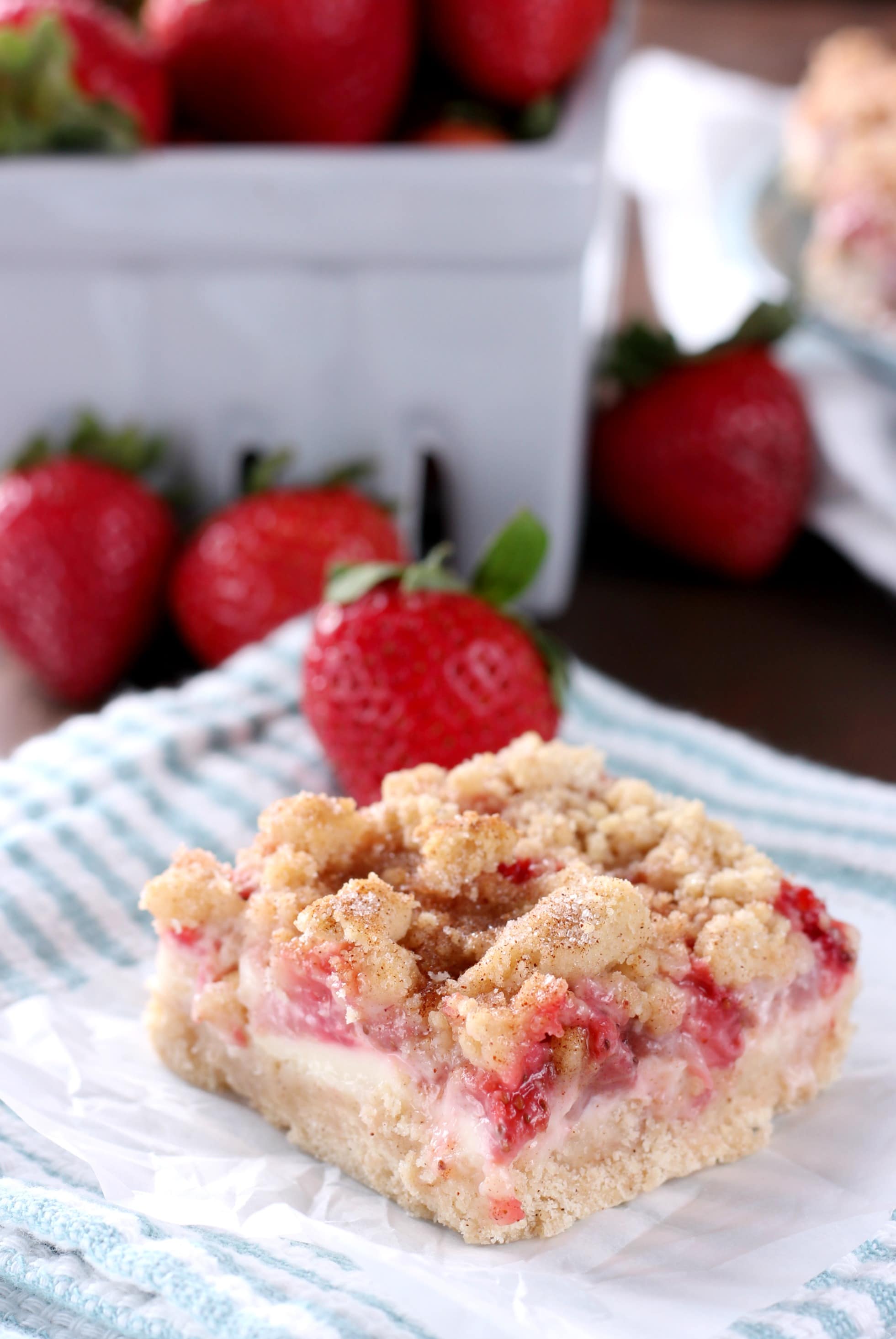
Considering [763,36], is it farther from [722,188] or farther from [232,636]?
[232,636]

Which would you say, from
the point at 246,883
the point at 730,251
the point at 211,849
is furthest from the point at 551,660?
the point at 730,251

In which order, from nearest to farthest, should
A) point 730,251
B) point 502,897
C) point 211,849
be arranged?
point 502,897, point 211,849, point 730,251

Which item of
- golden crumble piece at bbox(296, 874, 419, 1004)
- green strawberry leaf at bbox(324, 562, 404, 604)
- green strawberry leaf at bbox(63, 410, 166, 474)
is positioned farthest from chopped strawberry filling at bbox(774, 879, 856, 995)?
green strawberry leaf at bbox(63, 410, 166, 474)

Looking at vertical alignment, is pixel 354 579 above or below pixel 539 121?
below

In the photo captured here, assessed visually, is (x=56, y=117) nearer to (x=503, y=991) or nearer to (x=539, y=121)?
(x=539, y=121)

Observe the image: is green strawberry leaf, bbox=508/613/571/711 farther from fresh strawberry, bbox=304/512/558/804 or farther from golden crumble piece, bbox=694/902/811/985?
golden crumble piece, bbox=694/902/811/985

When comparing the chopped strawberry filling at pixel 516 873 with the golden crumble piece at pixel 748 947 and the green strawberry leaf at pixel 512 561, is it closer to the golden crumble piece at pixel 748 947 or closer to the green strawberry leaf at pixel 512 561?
the golden crumble piece at pixel 748 947
